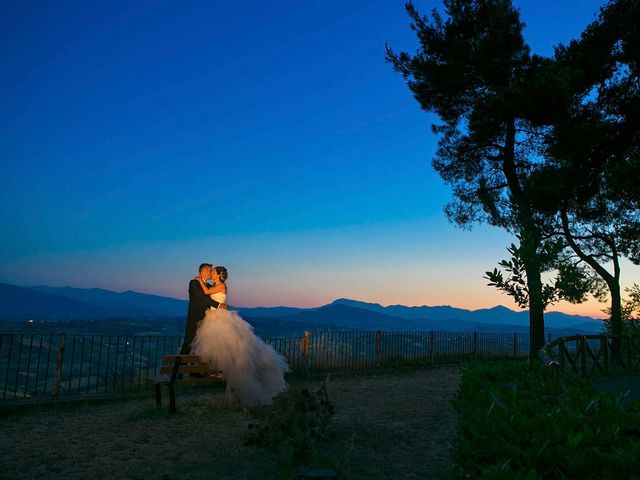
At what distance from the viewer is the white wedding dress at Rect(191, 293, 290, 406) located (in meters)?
8.62

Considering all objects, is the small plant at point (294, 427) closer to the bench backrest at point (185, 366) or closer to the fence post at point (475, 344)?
the bench backrest at point (185, 366)

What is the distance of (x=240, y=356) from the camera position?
8.69 meters

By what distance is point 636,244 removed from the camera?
2181 cm

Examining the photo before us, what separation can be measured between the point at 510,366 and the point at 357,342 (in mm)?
12534

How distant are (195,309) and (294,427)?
12.7 ft

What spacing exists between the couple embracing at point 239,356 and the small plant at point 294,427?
4.19ft

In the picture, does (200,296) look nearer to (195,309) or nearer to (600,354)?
(195,309)

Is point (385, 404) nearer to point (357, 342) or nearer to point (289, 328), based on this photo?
point (357, 342)

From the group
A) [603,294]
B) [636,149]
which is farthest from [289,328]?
[636,149]

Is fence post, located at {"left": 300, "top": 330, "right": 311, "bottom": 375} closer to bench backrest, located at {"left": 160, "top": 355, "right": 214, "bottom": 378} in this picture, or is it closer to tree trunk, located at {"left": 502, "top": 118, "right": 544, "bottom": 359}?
bench backrest, located at {"left": 160, "top": 355, "right": 214, "bottom": 378}

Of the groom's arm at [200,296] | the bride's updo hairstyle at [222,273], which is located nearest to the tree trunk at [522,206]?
the bride's updo hairstyle at [222,273]

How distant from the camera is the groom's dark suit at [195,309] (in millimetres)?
9719

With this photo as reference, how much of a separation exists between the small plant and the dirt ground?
169 mm

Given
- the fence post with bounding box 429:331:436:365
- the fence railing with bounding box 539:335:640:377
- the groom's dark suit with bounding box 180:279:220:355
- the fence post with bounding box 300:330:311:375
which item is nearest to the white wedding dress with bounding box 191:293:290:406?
the groom's dark suit with bounding box 180:279:220:355
